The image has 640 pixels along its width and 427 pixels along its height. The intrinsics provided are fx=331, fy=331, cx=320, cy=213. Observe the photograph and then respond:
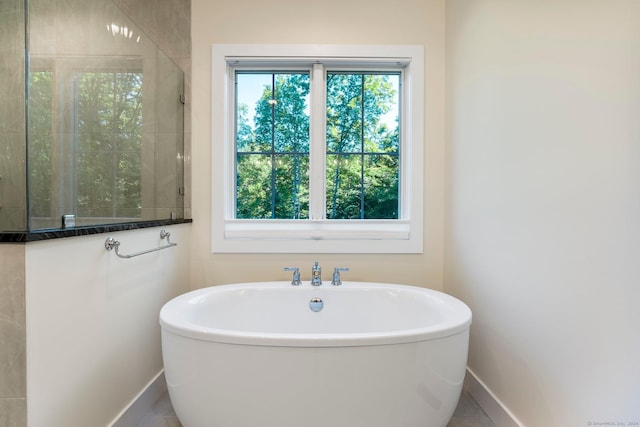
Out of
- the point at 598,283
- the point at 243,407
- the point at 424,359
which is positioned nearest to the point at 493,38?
the point at 598,283

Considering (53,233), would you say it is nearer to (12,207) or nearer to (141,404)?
(12,207)

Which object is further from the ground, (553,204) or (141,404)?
(553,204)

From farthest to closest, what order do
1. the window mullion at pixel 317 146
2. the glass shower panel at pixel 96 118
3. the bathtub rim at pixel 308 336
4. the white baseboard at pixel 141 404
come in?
the window mullion at pixel 317 146, the white baseboard at pixel 141 404, the glass shower panel at pixel 96 118, the bathtub rim at pixel 308 336

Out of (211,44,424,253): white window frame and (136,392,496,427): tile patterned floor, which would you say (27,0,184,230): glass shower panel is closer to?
(211,44,424,253): white window frame

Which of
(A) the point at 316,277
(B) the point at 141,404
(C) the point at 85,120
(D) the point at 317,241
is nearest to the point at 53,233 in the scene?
(C) the point at 85,120

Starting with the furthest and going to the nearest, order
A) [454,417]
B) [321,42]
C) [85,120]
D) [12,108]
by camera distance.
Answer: [321,42], [454,417], [85,120], [12,108]

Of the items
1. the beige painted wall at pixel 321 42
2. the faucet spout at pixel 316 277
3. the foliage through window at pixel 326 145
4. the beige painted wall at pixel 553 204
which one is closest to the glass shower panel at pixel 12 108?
the beige painted wall at pixel 321 42

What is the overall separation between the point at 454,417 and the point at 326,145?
1619 mm

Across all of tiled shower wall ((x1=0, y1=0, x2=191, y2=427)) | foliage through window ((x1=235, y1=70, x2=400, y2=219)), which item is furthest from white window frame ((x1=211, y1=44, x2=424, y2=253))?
tiled shower wall ((x1=0, y1=0, x2=191, y2=427))

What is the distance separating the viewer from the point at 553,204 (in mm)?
1154

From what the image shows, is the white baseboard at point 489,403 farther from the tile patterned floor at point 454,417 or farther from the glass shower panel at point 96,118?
the glass shower panel at point 96,118

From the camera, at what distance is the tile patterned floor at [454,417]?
1.47 meters

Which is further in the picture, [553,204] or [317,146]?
[317,146]

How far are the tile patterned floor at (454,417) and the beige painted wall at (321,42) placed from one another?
643 millimetres
